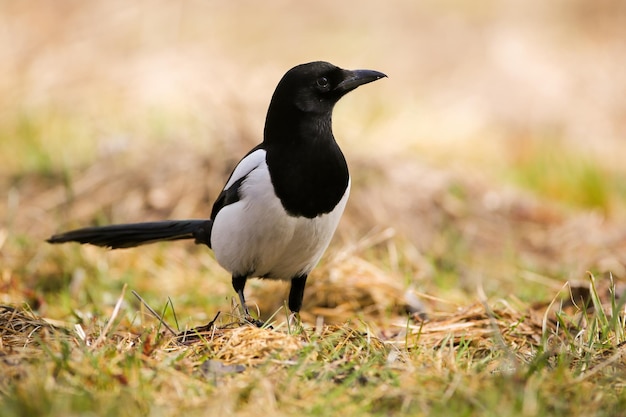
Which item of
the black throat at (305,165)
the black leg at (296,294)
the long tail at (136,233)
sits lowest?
the black leg at (296,294)

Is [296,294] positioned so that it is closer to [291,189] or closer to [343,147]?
[291,189]

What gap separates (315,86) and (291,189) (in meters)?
0.52

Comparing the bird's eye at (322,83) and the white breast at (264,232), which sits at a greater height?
the bird's eye at (322,83)

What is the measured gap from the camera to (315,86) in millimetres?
3781

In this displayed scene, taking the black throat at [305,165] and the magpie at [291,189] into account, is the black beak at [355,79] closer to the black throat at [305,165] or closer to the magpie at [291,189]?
the magpie at [291,189]

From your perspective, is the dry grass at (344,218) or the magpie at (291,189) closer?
the dry grass at (344,218)

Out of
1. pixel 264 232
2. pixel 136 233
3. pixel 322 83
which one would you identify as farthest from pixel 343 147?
pixel 264 232

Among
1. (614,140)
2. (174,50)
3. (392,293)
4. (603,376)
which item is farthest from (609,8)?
(603,376)

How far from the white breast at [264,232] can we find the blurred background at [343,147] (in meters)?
0.70

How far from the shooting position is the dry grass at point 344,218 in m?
2.42

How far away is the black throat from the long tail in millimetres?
978

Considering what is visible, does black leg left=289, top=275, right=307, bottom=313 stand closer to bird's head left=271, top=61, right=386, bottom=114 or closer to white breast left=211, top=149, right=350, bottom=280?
white breast left=211, top=149, right=350, bottom=280

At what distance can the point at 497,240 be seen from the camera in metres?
6.24

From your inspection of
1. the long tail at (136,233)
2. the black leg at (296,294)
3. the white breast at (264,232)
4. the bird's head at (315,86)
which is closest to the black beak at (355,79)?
the bird's head at (315,86)
